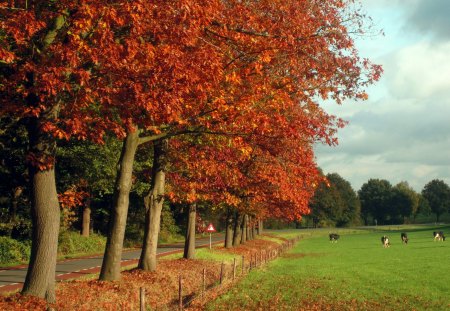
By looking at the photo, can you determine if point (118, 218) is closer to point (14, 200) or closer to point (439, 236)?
point (14, 200)

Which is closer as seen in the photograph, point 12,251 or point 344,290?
point 344,290

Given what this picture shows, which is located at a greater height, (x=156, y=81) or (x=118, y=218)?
(x=156, y=81)

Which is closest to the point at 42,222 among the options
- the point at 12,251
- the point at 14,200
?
the point at 12,251

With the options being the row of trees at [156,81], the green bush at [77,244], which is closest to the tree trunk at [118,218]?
the row of trees at [156,81]

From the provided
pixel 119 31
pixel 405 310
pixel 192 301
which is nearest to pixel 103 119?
pixel 119 31

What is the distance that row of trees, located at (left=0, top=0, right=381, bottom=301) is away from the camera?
12812 mm

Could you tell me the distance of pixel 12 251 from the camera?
36.8m

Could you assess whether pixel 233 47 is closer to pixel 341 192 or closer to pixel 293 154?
pixel 293 154

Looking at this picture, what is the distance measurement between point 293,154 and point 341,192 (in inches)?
6300

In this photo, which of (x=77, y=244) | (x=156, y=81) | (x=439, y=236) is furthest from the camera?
(x=439, y=236)

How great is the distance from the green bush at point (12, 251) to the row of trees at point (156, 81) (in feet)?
50.2

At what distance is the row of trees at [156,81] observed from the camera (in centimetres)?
1281

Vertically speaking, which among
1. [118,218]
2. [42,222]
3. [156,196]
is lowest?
[42,222]

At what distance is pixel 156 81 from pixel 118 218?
740 cm
